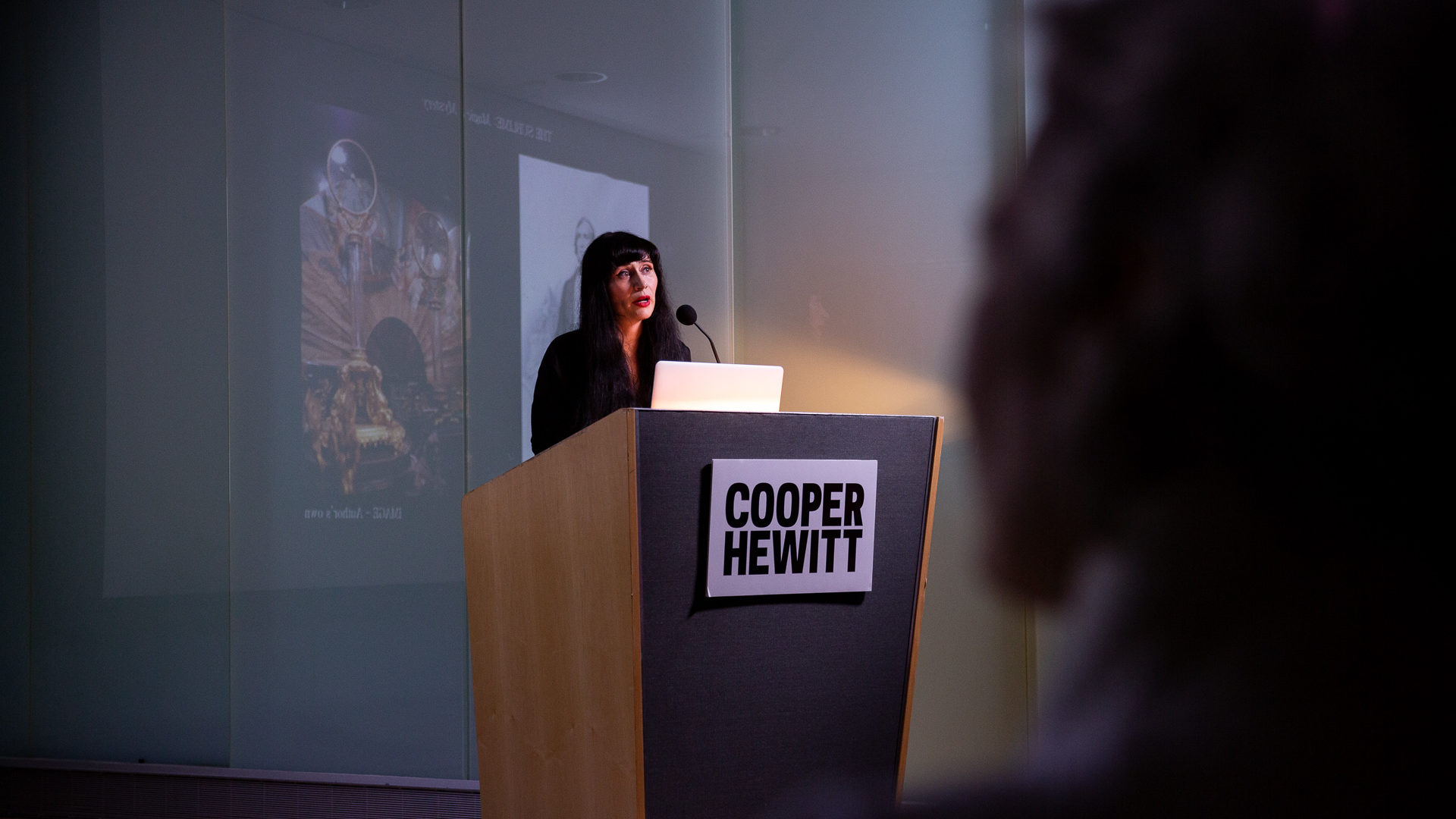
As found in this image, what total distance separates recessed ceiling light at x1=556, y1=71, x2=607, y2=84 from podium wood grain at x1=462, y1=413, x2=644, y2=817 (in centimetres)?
210

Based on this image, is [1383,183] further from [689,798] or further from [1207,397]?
[689,798]

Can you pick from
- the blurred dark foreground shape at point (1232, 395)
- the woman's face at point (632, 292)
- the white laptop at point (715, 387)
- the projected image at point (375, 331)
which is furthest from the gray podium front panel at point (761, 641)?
the projected image at point (375, 331)

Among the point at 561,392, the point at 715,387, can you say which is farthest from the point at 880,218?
the point at 715,387

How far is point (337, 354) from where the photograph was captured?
3748 mm

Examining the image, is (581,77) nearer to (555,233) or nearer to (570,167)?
(570,167)

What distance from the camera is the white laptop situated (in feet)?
5.71

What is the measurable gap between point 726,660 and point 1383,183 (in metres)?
1.39

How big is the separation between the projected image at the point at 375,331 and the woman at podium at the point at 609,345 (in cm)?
75

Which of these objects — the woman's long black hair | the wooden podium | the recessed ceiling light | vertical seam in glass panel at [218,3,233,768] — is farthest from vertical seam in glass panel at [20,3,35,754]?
the wooden podium

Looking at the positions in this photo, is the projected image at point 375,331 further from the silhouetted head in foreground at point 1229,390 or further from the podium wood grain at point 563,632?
the silhouetted head in foreground at point 1229,390

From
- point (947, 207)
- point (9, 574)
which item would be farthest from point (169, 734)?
point (947, 207)

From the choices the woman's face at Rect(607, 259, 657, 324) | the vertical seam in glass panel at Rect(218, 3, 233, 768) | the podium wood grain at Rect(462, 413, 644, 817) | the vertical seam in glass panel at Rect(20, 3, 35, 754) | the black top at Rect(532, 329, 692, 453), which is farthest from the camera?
the vertical seam in glass panel at Rect(20, 3, 35, 754)

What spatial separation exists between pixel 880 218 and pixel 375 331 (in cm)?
185

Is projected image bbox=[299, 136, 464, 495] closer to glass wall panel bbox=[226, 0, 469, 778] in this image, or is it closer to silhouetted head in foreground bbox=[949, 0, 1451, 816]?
glass wall panel bbox=[226, 0, 469, 778]
